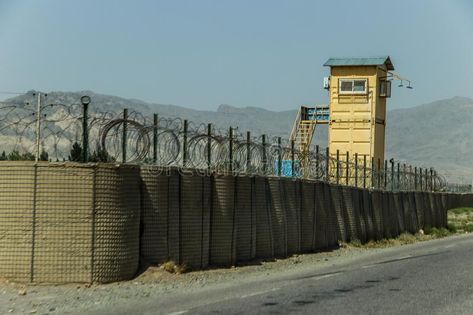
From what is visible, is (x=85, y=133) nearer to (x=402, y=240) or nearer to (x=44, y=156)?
(x=44, y=156)

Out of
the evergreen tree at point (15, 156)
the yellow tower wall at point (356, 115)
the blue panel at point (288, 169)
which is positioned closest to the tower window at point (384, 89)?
the yellow tower wall at point (356, 115)

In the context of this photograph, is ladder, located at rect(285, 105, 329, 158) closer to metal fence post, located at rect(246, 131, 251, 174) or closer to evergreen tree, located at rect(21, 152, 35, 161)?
metal fence post, located at rect(246, 131, 251, 174)

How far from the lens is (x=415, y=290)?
1276 cm

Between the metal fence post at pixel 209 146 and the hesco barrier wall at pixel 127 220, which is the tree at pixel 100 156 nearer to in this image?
the hesco barrier wall at pixel 127 220

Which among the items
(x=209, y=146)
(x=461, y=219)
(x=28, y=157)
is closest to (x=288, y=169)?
(x=209, y=146)

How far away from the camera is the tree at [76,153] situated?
42.8 feet

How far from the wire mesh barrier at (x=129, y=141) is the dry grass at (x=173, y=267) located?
190 cm

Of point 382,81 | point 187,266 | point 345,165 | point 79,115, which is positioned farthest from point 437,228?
point 79,115

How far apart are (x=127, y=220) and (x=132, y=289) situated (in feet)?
4.15

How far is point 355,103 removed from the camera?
40562 mm

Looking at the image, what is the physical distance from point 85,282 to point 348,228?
525 inches

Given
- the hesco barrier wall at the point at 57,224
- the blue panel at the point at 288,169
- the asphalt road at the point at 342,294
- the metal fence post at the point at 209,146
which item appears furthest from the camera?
the blue panel at the point at 288,169

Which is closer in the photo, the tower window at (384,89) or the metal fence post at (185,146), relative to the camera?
the metal fence post at (185,146)

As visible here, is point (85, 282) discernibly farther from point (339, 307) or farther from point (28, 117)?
point (339, 307)
